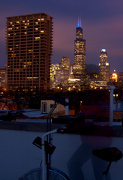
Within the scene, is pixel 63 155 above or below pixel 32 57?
below

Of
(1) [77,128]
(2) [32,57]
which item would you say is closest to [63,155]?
(1) [77,128]

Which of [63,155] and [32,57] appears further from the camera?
[32,57]

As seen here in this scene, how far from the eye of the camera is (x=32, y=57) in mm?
190875

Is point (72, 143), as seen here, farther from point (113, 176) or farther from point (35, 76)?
point (35, 76)

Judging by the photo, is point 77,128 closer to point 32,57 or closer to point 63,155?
point 63,155

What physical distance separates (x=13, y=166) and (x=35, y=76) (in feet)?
599

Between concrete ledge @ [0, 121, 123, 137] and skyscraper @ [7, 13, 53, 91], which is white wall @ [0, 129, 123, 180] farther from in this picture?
skyscraper @ [7, 13, 53, 91]

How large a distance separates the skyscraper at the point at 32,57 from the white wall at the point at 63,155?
176384 millimetres

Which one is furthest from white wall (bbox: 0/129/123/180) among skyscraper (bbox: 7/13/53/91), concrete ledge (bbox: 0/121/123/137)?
skyscraper (bbox: 7/13/53/91)

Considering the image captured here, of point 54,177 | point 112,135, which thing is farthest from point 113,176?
point 54,177

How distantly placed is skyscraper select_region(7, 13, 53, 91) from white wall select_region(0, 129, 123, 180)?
6944 inches

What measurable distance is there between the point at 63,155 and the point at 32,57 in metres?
191

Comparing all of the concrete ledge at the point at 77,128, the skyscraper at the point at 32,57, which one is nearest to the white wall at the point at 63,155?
the concrete ledge at the point at 77,128

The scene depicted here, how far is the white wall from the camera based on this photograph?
10.5 feet
